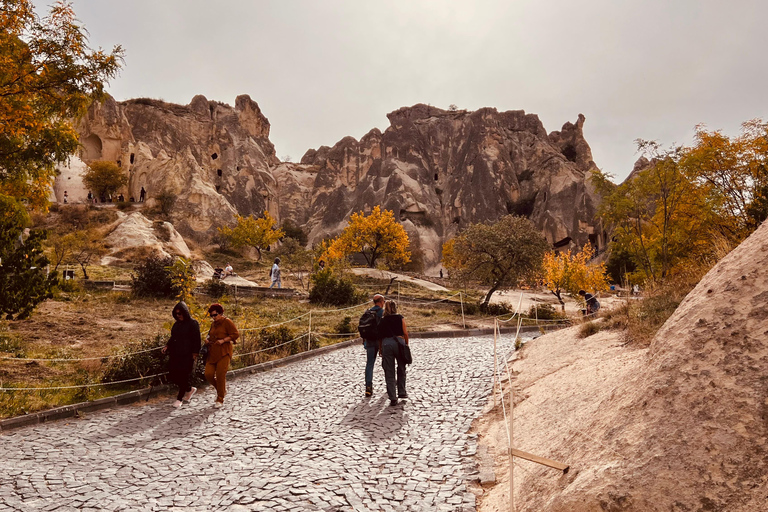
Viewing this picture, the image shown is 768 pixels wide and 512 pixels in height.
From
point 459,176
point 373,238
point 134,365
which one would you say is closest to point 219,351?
point 134,365

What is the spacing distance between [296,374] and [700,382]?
813 centimetres

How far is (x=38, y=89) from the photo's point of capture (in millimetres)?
9125

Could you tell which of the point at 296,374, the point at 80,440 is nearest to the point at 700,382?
the point at 80,440

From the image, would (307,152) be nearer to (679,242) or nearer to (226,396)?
(679,242)

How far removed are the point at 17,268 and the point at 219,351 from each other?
4792 mm

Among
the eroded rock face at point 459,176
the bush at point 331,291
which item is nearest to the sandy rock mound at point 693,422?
the bush at point 331,291

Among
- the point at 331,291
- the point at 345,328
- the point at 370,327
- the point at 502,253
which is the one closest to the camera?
the point at 370,327

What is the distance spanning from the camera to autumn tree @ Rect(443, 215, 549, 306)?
24000mm

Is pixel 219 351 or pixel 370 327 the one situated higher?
pixel 370 327

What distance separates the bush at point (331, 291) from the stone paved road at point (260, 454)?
13.8 metres

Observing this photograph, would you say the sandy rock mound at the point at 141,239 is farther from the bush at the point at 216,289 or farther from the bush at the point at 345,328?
the bush at the point at 345,328

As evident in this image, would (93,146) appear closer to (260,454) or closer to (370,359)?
(370,359)

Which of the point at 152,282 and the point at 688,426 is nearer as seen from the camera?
the point at 688,426

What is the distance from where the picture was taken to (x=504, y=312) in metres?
23.2
